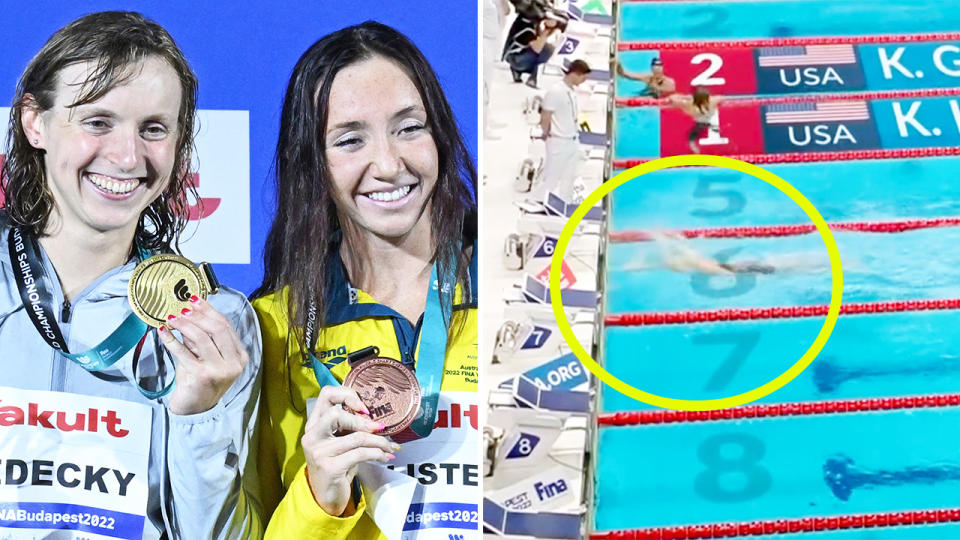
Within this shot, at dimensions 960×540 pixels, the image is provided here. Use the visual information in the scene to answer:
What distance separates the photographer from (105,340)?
140cm

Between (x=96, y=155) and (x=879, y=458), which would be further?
(x=879, y=458)

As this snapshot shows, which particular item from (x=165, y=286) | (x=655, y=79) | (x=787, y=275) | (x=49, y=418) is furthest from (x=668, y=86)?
(x=49, y=418)

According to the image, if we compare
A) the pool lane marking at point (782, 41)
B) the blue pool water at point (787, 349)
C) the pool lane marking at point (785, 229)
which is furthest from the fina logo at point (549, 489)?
the pool lane marking at point (782, 41)

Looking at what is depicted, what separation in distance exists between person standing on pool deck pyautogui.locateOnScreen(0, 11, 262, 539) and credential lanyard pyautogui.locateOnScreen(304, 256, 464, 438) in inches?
4.2

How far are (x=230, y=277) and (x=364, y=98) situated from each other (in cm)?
32

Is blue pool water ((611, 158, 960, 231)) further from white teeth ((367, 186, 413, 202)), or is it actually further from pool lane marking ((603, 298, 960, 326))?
white teeth ((367, 186, 413, 202))

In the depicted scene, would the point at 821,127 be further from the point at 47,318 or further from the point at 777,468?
the point at 47,318

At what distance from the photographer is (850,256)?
1.60m

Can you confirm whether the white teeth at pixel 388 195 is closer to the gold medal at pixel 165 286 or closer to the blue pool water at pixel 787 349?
the gold medal at pixel 165 286

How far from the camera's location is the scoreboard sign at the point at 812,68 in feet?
5.64

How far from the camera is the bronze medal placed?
1.41m

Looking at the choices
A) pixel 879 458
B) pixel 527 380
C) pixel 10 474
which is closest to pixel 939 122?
pixel 879 458

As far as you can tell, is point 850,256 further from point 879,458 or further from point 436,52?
point 436,52

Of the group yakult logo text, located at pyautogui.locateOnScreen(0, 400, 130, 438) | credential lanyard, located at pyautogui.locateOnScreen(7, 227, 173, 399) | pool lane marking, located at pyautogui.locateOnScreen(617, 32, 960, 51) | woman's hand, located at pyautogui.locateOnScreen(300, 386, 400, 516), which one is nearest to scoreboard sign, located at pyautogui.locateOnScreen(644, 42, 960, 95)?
pool lane marking, located at pyautogui.locateOnScreen(617, 32, 960, 51)
